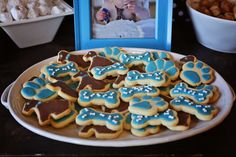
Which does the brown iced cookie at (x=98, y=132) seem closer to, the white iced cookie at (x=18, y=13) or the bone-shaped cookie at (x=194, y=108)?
the bone-shaped cookie at (x=194, y=108)

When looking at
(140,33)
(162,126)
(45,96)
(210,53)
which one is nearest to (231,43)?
(210,53)

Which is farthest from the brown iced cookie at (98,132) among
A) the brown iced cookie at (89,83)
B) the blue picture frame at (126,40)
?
the blue picture frame at (126,40)

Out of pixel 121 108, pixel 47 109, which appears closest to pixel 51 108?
pixel 47 109

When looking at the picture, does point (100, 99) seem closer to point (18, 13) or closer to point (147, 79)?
point (147, 79)

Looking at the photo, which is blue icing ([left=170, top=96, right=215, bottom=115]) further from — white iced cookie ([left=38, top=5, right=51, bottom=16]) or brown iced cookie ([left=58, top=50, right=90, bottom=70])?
white iced cookie ([left=38, top=5, right=51, bottom=16])

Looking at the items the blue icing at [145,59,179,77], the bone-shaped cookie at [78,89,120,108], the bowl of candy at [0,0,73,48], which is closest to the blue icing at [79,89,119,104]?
the bone-shaped cookie at [78,89,120,108]
